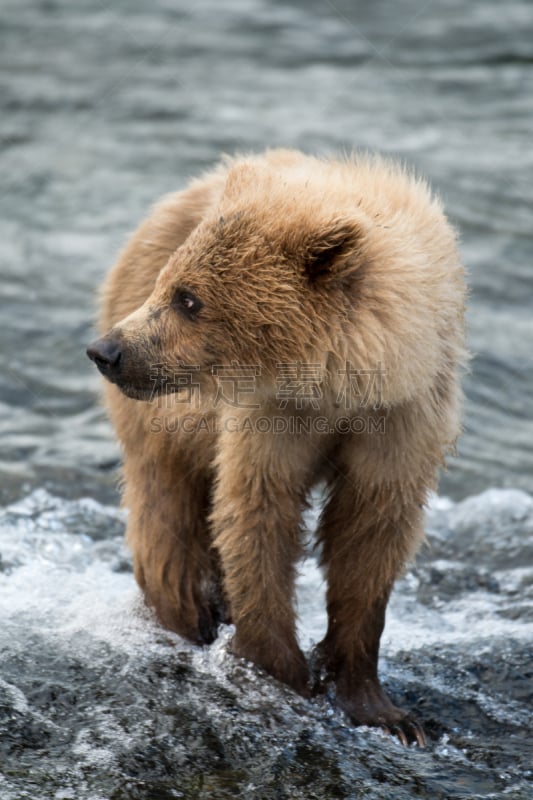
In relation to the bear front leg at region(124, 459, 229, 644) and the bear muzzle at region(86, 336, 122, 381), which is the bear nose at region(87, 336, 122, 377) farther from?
the bear front leg at region(124, 459, 229, 644)

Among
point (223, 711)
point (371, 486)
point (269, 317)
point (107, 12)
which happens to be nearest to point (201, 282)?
point (269, 317)

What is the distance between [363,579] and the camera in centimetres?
544

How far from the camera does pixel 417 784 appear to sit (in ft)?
16.3

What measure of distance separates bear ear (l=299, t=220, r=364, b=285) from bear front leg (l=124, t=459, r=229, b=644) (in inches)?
66.4

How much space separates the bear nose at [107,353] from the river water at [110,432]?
1437 millimetres

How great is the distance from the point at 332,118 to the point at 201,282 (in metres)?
9.71

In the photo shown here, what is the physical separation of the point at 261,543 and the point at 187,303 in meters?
1.11

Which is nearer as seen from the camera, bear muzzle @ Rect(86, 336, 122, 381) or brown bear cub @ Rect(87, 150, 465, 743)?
brown bear cub @ Rect(87, 150, 465, 743)

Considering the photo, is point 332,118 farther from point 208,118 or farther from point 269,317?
point 269,317

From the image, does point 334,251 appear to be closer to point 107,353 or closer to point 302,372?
point 302,372

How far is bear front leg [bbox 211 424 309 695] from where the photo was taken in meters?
5.23

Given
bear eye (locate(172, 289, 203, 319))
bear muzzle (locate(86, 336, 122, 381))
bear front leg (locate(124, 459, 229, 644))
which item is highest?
bear eye (locate(172, 289, 203, 319))

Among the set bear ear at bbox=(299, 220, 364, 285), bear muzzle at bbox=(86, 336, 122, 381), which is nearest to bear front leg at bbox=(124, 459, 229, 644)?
bear muzzle at bbox=(86, 336, 122, 381)

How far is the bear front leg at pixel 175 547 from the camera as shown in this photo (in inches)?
241
